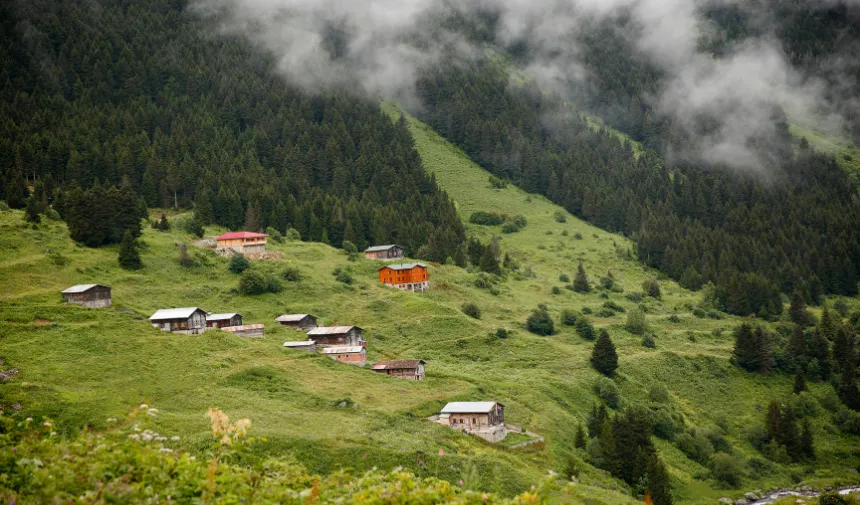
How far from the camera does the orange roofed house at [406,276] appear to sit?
108062mm

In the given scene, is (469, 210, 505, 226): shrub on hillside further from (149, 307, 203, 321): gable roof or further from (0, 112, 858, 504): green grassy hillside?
(149, 307, 203, 321): gable roof

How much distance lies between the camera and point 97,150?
137000mm

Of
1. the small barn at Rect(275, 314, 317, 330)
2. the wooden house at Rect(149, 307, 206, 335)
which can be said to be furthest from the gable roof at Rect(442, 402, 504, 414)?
the wooden house at Rect(149, 307, 206, 335)

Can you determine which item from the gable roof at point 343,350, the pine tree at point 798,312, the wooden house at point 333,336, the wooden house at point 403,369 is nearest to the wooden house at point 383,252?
the wooden house at point 333,336

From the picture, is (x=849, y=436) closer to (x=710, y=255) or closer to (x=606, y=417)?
(x=606, y=417)

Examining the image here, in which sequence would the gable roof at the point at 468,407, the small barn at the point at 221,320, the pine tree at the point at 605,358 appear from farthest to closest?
the pine tree at the point at 605,358
the small barn at the point at 221,320
the gable roof at the point at 468,407

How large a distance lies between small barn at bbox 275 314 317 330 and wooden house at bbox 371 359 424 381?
14791mm

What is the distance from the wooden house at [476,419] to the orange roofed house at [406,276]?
45.4 metres

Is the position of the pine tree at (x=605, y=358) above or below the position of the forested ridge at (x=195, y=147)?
below

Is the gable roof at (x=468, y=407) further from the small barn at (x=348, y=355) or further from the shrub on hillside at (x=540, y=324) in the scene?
the shrub on hillside at (x=540, y=324)

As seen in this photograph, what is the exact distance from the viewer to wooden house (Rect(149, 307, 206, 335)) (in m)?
73.2

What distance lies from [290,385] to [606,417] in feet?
108

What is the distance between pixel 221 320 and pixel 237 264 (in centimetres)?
2226

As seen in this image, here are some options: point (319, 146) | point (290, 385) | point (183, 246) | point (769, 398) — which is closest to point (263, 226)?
Result: point (183, 246)
